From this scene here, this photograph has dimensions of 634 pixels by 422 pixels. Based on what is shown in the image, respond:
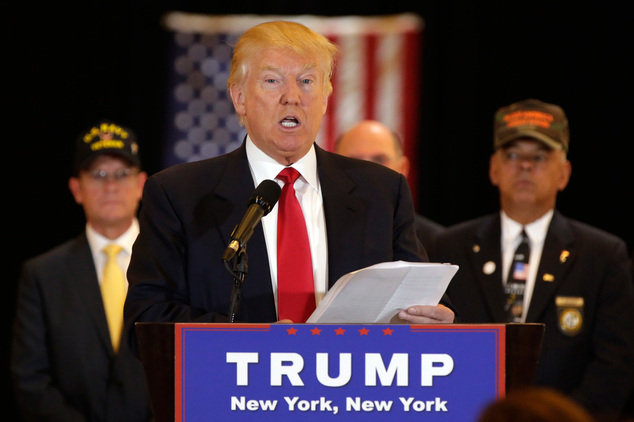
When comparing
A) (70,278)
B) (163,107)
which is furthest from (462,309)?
(163,107)

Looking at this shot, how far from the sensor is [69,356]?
11.7 feet

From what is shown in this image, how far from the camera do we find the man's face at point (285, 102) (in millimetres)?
2123

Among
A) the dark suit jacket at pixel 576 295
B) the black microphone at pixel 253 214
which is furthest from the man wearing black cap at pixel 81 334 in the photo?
the black microphone at pixel 253 214

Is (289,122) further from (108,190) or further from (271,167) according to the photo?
(108,190)

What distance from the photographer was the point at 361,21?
5293mm

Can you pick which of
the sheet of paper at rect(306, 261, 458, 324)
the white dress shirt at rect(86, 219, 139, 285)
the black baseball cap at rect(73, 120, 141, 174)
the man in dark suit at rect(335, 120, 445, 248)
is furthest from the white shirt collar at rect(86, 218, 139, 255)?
the sheet of paper at rect(306, 261, 458, 324)

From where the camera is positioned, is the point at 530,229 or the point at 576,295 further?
the point at 530,229

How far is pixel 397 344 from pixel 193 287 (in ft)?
1.85

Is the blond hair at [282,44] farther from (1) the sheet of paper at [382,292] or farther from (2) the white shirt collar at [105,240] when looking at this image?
(2) the white shirt collar at [105,240]

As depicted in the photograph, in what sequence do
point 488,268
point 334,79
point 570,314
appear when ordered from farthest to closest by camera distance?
point 334,79, point 488,268, point 570,314

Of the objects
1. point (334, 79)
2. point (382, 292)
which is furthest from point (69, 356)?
point (334, 79)

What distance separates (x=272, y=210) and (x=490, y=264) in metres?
1.74

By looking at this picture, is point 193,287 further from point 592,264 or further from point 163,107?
point 163,107

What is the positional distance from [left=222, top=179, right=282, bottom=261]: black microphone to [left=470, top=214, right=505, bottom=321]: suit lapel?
72.7 inches
